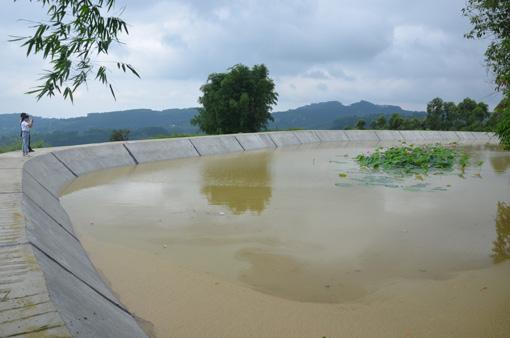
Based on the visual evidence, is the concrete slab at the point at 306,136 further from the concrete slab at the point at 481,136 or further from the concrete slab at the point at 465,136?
the concrete slab at the point at 481,136

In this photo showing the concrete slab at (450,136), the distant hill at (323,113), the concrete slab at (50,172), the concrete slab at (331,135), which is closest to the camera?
the concrete slab at (50,172)

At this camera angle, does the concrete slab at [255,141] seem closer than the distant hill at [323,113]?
Yes

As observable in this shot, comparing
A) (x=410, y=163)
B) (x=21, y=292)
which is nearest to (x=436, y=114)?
(x=410, y=163)

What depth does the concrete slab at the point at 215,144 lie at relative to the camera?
55.2ft

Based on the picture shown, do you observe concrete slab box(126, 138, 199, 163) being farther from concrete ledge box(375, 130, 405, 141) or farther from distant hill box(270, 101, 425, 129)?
distant hill box(270, 101, 425, 129)

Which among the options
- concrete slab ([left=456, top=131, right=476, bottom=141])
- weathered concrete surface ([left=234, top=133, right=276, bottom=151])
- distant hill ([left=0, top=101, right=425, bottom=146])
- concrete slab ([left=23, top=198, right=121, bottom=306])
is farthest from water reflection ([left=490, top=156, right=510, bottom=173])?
distant hill ([left=0, top=101, right=425, bottom=146])

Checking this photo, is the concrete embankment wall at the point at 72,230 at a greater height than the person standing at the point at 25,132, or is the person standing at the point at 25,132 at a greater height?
the person standing at the point at 25,132

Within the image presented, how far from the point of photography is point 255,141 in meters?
20.3

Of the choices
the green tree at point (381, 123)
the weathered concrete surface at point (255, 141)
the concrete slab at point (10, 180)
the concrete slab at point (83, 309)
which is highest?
the green tree at point (381, 123)

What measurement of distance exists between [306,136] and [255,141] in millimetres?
5620

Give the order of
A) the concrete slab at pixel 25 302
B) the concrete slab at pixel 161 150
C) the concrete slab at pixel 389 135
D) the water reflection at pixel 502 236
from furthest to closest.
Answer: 1. the concrete slab at pixel 389 135
2. the concrete slab at pixel 161 150
3. the water reflection at pixel 502 236
4. the concrete slab at pixel 25 302

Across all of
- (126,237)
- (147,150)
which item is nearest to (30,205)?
(126,237)

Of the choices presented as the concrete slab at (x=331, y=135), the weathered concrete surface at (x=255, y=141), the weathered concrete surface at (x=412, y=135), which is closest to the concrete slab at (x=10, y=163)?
the weathered concrete surface at (x=255, y=141)

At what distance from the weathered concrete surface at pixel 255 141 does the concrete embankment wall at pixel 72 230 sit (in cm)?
196
